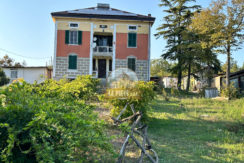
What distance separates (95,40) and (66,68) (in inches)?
136

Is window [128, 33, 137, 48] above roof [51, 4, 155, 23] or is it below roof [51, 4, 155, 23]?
below

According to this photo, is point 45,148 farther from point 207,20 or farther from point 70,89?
point 207,20

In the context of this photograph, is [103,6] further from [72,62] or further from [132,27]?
[72,62]

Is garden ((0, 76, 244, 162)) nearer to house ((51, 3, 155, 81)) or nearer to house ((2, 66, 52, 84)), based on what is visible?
house ((51, 3, 155, 81))

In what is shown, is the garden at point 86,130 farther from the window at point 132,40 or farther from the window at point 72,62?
the window at point 72,62

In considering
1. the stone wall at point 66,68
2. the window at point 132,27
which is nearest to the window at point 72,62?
the stone wall at point 66,68

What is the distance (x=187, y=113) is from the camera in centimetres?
779

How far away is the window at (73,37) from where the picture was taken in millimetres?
15703

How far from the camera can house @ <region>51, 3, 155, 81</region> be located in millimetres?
15605

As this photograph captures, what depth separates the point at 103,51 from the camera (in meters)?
16.9

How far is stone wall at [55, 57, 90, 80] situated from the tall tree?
8766 millimetres

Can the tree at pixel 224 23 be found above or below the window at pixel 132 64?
above

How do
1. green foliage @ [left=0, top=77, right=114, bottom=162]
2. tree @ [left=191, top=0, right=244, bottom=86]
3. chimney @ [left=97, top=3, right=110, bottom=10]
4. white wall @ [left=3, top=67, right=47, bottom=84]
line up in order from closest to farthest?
1. green foliage @ [left=0, top=77, right=114, bottom=162]
2. tree @ [left=191, top=0, right=244, bottom=86]
3. chimney @ [left=97, top=3, right=110, bottom=10]
4. white wall @ [left=3, top=67, right=47, bottom=84]

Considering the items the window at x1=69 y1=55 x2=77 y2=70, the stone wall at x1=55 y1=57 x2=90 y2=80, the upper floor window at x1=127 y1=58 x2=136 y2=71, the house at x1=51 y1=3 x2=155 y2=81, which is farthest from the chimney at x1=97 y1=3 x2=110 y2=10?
the upper floor window at x1=127 y1=58 x2=136 y2=71
